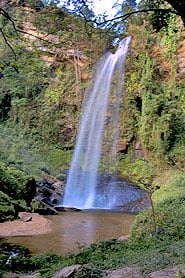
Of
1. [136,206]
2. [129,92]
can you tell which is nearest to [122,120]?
[129,92]

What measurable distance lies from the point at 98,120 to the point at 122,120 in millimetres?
1384

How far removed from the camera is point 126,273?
4.23m

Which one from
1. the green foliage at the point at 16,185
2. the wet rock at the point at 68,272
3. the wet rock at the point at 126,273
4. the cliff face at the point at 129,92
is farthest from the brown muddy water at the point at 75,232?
the cliff face at the point at 129,92

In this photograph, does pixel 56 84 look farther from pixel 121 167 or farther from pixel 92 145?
pixel 121 167

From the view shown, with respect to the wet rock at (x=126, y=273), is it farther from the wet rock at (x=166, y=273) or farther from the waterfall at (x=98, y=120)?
the waterfall at (x=98, y=120)

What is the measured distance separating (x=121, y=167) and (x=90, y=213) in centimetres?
594

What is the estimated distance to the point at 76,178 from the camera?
62.1ft

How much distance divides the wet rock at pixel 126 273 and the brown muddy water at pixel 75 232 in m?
2.89

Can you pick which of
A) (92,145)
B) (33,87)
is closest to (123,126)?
(92,145)

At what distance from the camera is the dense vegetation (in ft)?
19.0

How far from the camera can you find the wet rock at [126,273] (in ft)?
13.5

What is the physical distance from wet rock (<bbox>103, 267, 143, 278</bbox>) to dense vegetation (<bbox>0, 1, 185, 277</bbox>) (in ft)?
0.54

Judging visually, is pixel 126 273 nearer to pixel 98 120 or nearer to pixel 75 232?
pixel 75 232

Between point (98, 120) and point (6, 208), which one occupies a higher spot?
point (98, 120)
